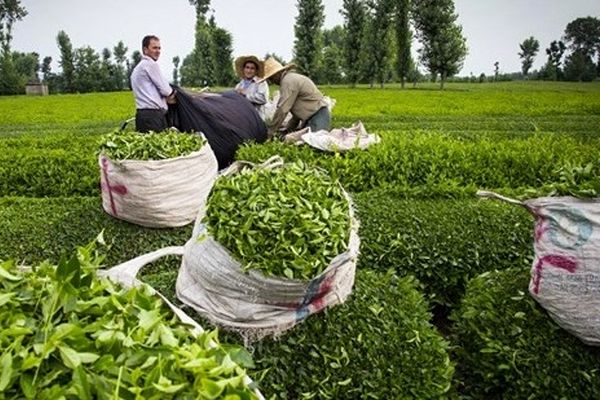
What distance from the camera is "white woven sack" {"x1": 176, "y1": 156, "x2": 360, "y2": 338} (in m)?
2.05

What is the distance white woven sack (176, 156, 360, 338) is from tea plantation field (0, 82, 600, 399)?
0.08 metres

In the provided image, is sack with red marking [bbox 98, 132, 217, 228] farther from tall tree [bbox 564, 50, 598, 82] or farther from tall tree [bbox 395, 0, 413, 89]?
tall tree [bbox 564, 50, 598, 82]

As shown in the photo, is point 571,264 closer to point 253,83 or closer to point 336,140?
point 336,140

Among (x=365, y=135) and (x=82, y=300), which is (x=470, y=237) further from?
(x=82, y=300)

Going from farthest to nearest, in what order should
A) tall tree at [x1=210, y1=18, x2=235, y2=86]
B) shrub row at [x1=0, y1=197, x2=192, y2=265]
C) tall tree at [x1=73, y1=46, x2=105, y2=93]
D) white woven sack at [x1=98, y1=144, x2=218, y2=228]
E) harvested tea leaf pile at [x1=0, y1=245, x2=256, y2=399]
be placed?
1. tall tree at [x1=73, y1=46, x2=105, y2=93]
2. tall tree at [x1=210, y1=18, x2=235, y2=86]
3. shrub row at [x1=0, y1=197, x2=192, y2=265]
4. white woven sack at [x1=98, y1=144, x2=218, y2=228]
5. harvested tea leaf pile at [x1=0, y1=245, x2=256, y2=399]

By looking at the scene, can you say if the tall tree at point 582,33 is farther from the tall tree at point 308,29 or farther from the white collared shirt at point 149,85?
the white collared shirt at point 149,85

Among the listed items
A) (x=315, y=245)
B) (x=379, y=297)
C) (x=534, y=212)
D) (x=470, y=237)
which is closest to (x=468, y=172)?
(x=470, y=237)

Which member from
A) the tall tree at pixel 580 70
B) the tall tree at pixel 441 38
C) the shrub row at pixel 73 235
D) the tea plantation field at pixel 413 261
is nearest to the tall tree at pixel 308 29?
the tall tree at pixel 441 38

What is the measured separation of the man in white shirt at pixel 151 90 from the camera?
5367 millimetres

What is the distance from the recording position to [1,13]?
54.9 metres

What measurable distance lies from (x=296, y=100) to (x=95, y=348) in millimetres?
5170

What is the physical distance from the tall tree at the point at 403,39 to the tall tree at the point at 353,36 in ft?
7.39

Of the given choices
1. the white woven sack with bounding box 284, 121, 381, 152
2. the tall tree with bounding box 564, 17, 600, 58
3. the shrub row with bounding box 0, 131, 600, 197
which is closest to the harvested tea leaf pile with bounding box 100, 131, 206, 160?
the shrub row with bounding box 0, 131, 600, 197

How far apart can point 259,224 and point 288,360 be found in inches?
21.8
